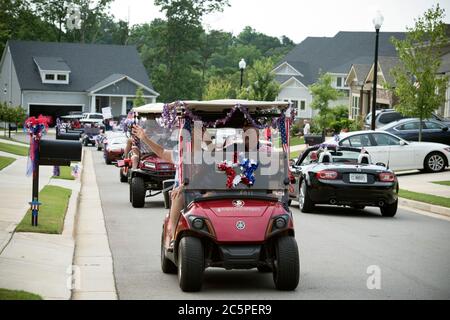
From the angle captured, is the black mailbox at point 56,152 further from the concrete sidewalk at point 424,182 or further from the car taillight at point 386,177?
the concrete sidewalk at point 424,182

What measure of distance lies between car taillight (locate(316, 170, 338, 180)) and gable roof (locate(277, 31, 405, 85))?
2800 inches

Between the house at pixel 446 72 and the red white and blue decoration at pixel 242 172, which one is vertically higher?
the house at pixel 446 72

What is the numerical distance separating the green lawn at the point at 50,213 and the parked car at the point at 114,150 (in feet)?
58.7

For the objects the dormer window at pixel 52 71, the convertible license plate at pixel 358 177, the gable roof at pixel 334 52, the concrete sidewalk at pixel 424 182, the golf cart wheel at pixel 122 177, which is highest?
the gable roof at pixel 334 52

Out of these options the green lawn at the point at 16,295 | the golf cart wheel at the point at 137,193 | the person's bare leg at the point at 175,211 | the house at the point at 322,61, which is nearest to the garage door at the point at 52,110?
the house at the point at 322,61

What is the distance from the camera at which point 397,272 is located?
40.0 ft

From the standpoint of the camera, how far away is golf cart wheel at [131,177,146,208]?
21.5 metres

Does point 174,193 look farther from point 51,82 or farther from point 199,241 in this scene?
point 51,82

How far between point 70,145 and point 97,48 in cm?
8311

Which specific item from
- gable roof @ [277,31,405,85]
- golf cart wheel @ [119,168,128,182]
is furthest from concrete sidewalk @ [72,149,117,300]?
gable roof @ [277,31,405,85]

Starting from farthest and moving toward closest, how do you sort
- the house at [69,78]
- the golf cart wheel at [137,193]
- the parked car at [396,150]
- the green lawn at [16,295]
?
the house at [69,78] → the parked car at [396,150] → the golf cart wheel at [137,193] → the green lawn at [16,295]

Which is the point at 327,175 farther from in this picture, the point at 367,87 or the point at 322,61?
the point at 322,61

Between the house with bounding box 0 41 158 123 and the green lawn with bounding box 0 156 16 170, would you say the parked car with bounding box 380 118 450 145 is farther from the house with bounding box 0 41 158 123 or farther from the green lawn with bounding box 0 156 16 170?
the house with bounding box 0 41 158 123

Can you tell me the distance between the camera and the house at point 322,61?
90.5 metres
